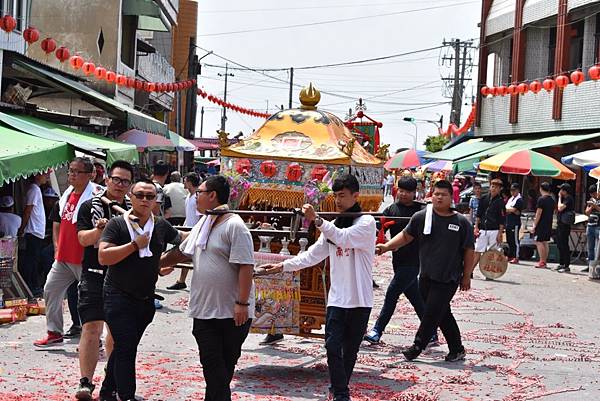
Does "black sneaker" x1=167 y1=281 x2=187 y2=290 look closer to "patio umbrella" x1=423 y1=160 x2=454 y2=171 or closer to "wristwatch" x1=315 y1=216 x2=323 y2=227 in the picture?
"wristwatch" x1=315 y1=216 x2=323 y2=227

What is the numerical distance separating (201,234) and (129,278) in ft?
2.19

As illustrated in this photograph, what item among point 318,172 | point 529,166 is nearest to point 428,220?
point 318,172

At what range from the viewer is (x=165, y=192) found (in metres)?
15.5

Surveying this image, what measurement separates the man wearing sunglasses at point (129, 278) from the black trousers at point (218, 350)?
0.54 meters

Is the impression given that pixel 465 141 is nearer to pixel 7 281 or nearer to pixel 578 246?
pixel 578 246

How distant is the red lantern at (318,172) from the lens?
10227 mm

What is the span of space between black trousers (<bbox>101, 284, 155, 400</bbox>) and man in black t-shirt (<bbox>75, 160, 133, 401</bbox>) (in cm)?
44

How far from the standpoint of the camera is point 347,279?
26.1 ft

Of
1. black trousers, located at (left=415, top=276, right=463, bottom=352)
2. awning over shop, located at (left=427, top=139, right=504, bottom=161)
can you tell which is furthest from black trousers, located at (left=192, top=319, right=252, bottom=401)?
awning over shop, located at (left=427, top=139, right=504, bottom=161)

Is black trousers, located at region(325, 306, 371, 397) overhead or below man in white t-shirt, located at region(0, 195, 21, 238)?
below

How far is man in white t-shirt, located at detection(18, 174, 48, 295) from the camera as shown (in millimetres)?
12883

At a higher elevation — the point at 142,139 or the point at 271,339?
the point at 142,139

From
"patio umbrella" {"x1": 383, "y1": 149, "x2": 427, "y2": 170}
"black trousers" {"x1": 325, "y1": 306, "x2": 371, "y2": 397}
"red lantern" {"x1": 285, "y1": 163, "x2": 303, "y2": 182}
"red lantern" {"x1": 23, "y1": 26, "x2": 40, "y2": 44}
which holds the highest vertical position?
"red lantern" {"x1": 23, "y1": 26, "x2": 40, "y2": 44}

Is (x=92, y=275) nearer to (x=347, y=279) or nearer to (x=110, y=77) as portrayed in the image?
(x=347, y=279)
